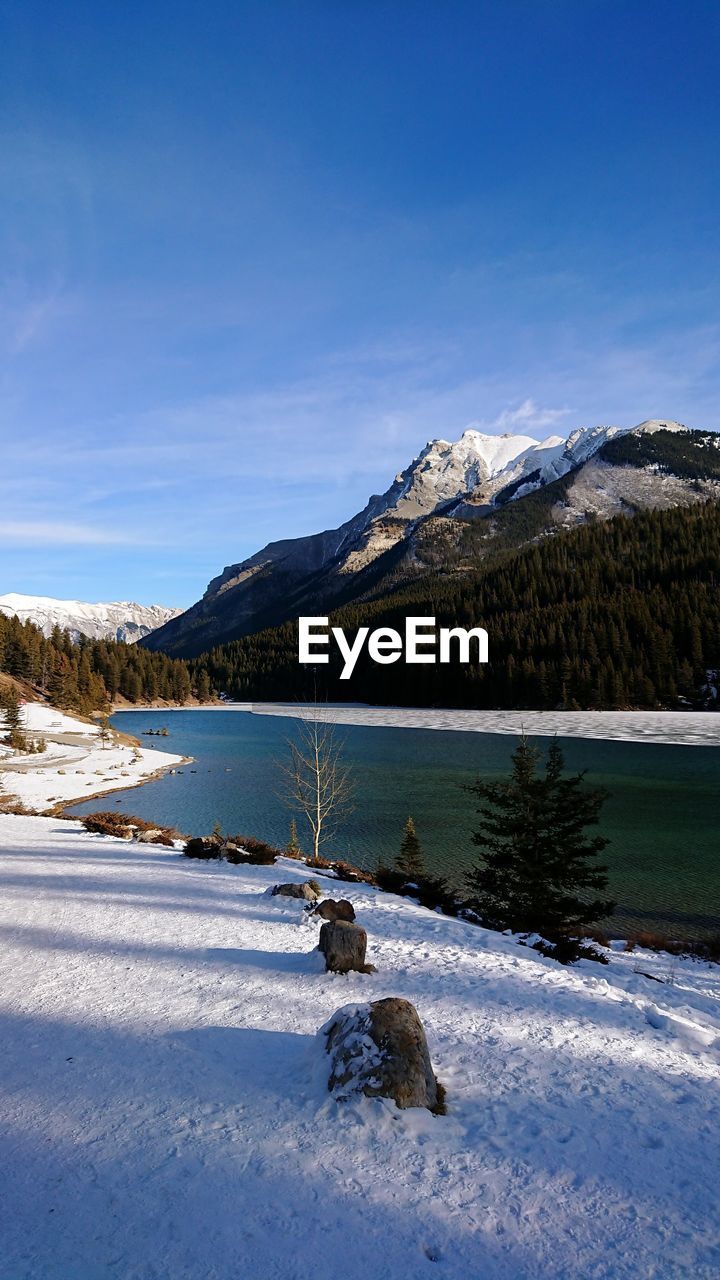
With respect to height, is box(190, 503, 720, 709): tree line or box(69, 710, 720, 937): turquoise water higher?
box(190, 503, 720, 709): tree line

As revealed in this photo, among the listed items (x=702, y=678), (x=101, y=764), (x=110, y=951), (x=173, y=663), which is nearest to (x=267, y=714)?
(x=173, y=663)

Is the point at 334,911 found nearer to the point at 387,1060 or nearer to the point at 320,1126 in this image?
the point at 387,1060

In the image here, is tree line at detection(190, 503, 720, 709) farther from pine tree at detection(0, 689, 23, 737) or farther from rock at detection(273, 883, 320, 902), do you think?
rock at detection(273, 883, 320, 902)

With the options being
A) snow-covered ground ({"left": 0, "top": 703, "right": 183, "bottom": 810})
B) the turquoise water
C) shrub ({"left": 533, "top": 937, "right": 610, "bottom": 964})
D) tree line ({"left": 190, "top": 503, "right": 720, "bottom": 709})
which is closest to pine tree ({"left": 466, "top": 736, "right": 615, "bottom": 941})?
shrub ({"left": 533, "top": 937, "right": 610, "bottom": 964})

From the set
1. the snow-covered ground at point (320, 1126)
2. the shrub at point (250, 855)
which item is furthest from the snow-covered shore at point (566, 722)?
the snow-covered ground at point (320, 1126)

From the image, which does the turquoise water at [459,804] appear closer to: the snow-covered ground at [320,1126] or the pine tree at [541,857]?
the pine tree at [541,857]

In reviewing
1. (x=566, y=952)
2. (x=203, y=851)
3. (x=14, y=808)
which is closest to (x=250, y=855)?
(x=203, y=851)

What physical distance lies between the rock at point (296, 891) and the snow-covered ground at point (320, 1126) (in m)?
3.82

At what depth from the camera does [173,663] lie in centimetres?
16988

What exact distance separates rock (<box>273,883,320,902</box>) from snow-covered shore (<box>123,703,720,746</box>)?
173ft

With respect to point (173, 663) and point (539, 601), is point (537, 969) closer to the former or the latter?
point (539, 601)

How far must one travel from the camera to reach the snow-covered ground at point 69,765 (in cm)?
4347

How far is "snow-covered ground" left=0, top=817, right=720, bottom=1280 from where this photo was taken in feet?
14.1

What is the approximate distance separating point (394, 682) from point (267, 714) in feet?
109
